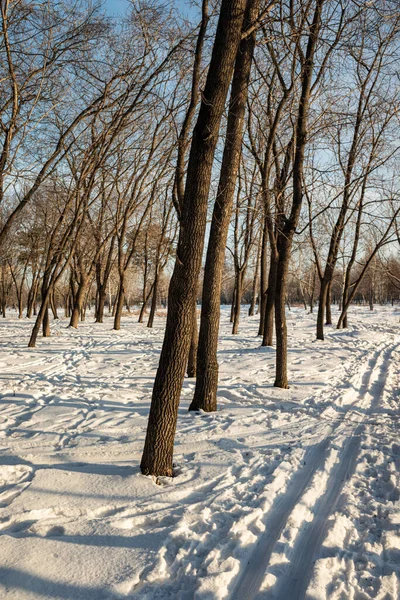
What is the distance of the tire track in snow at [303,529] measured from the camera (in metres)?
2.53

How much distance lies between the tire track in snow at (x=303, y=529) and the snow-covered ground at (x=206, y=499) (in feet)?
0.04

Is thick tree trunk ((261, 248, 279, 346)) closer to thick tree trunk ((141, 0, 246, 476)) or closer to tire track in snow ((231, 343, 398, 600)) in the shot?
tire track in snow ((231, 343, 398, 600))

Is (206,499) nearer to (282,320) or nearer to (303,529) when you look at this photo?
(303,529)

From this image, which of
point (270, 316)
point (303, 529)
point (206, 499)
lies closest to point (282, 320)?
point (206, 499)

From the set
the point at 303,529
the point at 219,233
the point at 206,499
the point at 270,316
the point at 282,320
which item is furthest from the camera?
the point at 270,316

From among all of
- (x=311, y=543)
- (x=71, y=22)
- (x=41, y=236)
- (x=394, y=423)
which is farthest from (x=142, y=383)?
(x=41, y=236)

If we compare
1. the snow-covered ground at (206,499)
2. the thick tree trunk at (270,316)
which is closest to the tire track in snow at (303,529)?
the snow-covered ground at (206,499)

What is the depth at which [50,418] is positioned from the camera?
5.83 meters

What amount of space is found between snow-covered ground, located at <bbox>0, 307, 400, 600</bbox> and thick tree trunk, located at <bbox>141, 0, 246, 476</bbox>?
1.37ft

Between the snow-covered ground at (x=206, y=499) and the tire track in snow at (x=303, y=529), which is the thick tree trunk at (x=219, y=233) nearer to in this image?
the snow-covered ground at (x=206, y=499)

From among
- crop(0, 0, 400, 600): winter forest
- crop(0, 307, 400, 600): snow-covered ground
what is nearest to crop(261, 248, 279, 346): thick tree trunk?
crop(0, 0, 400, 600): winter forest

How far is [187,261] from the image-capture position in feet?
12.9

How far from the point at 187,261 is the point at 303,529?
8.64 feet

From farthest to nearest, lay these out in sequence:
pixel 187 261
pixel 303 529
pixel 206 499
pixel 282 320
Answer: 1. pixel 282 320
2. pixel 187 261
3. pixel 206 499
4. pixel 303 529
